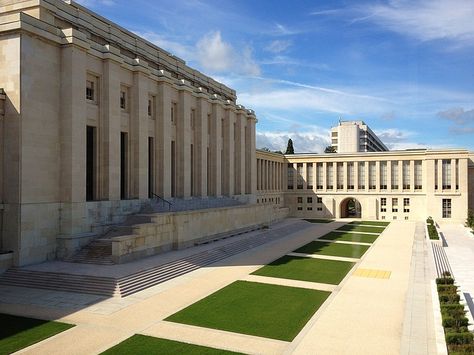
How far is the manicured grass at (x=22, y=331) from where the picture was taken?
53.3 ft

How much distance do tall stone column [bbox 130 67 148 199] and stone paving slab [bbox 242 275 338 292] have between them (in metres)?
14.6

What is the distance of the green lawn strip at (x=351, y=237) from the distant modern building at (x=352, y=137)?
312 feet

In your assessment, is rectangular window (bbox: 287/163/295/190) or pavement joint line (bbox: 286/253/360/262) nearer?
pavement joint line (bbox: 286/253/360/262)

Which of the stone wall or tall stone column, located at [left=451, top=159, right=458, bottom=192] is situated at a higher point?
tall stone column, located at [left=451, top=159, right=458, bottom=192]

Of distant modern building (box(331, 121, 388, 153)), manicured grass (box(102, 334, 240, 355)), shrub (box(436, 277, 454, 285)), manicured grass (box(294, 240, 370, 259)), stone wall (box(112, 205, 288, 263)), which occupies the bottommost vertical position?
manicured grass (box(294, 240, 370, 259))

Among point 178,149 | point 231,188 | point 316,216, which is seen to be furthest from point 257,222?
point 316,216

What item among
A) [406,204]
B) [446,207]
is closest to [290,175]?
[406,204]

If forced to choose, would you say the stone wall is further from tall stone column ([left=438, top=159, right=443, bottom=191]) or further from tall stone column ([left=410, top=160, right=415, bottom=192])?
tall stone column ([left=438, top=159, right=443, bottom=191])

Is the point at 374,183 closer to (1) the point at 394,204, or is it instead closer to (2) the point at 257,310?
(1) the point at 394,204

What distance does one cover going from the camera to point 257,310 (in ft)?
68.3

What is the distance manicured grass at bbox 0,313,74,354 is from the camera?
1624cm

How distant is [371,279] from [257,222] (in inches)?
1091

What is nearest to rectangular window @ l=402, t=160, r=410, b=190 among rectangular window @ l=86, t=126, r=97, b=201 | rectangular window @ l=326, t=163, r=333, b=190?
rectangular window @ l=326, t=163, r=333, b=190

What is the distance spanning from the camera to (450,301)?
66.4 feet
